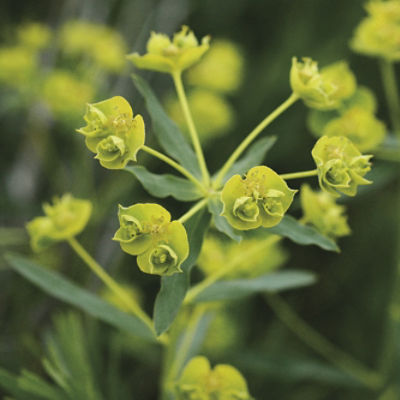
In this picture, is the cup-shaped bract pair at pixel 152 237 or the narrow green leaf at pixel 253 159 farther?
the narrow green leaf at pixel 253 159

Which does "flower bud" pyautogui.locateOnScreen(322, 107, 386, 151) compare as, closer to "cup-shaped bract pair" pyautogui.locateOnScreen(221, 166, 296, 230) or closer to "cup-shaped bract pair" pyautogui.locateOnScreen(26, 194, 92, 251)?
"cup-shaped bract pair" pyautogui.locateOnScreen(221, 166, 296, 230)

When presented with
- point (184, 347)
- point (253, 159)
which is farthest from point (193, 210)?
point (184, 347)

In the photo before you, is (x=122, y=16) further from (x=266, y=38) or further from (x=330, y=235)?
(x=330, y=235)

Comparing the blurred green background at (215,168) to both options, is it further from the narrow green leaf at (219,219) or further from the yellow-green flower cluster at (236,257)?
the narrow green leaf at (219,219)

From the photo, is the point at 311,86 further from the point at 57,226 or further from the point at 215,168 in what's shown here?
the point at 215,168

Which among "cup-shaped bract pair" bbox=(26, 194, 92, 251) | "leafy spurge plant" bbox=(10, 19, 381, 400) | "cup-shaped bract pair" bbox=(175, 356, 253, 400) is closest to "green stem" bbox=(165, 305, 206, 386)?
"leafy spurge plant" bbox=(10, 19, 381, 400)

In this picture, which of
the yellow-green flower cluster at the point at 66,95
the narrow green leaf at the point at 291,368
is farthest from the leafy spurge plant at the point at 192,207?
the yellow-green flower cluster at the point at 66,95
